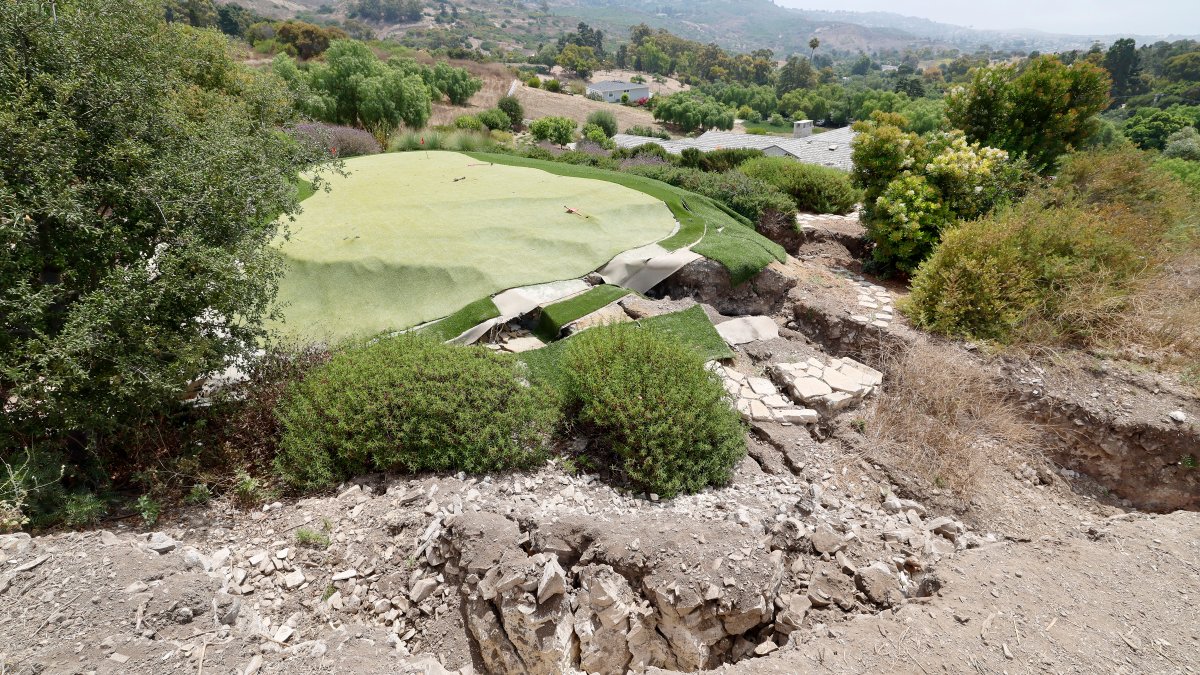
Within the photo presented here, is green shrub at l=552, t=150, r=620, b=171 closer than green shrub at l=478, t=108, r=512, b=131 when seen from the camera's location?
Yes

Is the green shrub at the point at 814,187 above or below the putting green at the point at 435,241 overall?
above

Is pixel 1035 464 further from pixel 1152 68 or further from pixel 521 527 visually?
pixel 1152 68

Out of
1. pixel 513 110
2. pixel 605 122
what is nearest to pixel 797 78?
pixel 605 122

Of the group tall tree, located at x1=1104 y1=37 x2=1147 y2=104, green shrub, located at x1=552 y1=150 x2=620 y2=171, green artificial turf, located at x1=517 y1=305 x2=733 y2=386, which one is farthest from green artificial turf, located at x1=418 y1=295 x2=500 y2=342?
tall tree, located at x1=1104 y1=37 x2=1147 y2=104

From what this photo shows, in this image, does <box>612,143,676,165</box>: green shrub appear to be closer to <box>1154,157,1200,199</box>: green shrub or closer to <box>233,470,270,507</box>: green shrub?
<box>1154,157,1200,199</box>: green shrub

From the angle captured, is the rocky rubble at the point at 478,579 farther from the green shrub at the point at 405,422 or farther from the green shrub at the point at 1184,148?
the green shrub at the point at 1184,148

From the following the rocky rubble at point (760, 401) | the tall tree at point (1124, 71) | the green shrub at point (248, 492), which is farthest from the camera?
the tall tree at point (1124, 71)

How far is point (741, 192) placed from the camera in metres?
11.5

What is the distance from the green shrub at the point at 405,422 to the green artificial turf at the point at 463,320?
157 centimetres

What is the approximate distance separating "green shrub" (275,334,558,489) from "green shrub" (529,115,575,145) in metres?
23.9

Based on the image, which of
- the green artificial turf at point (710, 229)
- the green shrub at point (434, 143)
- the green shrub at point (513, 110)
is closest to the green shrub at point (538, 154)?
the green shrub at point (434, 143)

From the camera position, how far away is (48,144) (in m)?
4.14

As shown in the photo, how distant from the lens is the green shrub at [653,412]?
5.07 metres

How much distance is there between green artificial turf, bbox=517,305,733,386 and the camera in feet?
21.4
